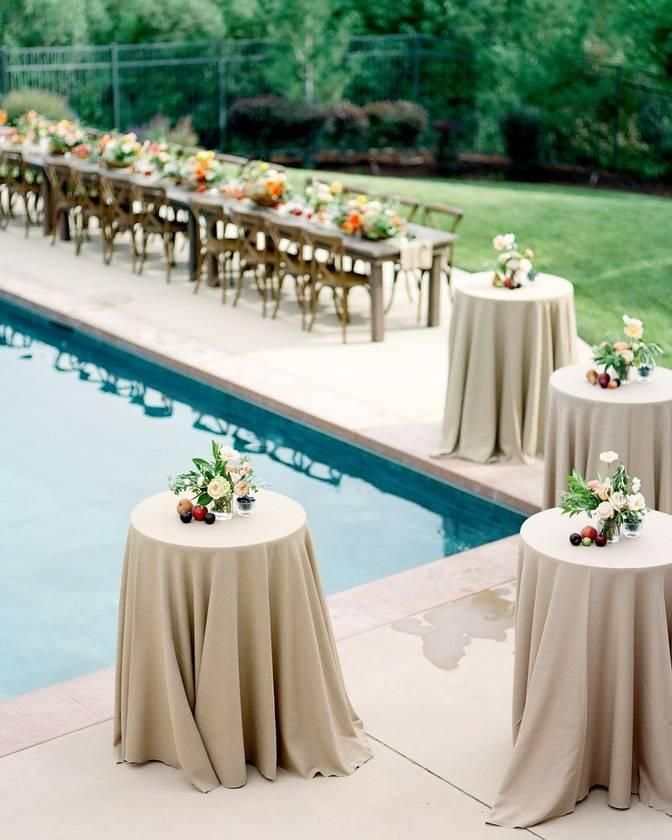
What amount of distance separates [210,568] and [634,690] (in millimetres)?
1825

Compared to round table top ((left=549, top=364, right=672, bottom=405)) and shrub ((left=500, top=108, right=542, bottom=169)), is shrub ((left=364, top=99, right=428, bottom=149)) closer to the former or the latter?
shrub ((left=500, top=108, right=542, bottom=169))

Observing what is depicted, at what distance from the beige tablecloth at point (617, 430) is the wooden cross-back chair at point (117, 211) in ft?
28.3

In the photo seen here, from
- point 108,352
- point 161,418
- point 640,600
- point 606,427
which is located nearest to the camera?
point 640,600

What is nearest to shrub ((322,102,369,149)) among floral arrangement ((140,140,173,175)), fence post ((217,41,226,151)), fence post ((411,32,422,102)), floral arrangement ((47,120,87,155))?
fence post ((411,32,422,102))

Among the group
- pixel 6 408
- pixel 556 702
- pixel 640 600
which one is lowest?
pixel 6 408

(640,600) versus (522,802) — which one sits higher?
(640,600)

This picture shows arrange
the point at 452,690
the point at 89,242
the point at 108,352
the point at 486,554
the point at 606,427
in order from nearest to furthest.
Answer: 1. the point at 452,690
2. the point at 606,427
3. the point at 486,554
4. the point at 108,352
5. the point at 89,242

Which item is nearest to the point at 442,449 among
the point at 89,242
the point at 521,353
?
the point at 521,353

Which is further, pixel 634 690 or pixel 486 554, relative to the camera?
pixel 486 554

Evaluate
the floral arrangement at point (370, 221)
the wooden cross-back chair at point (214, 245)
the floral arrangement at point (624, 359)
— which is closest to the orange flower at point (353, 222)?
the floral arrangement at point (370, 221)

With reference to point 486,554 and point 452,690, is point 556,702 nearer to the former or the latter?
point 452,690

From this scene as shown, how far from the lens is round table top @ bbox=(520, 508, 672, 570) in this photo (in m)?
5.91

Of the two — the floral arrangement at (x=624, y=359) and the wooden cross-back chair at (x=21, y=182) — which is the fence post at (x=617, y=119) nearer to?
the wooden cross-back chair at (x=21, y=182)

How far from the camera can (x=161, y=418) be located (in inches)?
471
